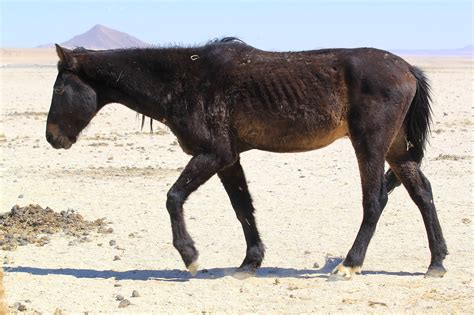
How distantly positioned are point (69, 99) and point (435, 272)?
416 cm

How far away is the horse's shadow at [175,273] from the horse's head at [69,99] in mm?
1448

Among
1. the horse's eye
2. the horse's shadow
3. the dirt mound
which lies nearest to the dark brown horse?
the horse's eye

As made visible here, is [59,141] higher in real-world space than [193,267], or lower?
higher

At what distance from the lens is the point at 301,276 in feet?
26.9

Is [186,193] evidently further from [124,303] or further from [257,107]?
[124,303]

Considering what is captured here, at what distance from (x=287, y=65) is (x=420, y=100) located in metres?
1.42

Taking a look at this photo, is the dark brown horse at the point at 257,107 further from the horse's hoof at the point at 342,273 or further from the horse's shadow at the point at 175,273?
the horse's shadow at the point at 175,273

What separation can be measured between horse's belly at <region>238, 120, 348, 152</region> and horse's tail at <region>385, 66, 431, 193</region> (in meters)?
0.72

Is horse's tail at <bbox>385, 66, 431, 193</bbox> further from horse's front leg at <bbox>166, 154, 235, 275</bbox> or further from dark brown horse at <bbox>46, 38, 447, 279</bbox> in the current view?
horse's front leg at <bbox>166, 154, 235, 275</bbox>

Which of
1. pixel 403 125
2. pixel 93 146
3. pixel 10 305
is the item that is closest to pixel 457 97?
pixel 93 146

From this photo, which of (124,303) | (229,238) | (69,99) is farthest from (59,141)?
(229,238)

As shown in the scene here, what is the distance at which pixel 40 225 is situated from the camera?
10.4m

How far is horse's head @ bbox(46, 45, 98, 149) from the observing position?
8359 mm

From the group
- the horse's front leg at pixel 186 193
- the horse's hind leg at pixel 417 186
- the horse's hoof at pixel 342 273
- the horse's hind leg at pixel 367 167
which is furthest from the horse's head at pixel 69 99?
the horse's hind leg at pixel 417 186
